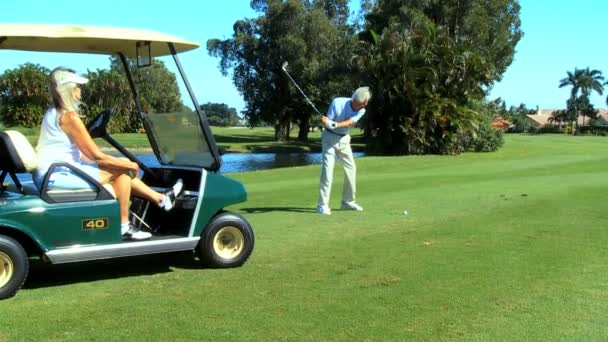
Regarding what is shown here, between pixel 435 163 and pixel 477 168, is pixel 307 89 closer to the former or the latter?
pixel 435 163

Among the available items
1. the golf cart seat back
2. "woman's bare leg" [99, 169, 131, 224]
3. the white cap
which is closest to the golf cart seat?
the golf cart seat back

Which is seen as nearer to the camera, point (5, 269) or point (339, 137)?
point (5, 269)

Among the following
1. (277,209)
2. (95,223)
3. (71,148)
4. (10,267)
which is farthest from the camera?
(277,209)

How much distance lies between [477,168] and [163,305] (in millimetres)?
15442

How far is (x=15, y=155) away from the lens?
5000 mm

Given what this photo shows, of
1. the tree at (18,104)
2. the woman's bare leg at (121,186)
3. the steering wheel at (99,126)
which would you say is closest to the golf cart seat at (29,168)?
the woman's bare leg at (121,186)

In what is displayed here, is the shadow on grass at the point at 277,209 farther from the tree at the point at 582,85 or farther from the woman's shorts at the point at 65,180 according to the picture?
the tree at the point at 582,85

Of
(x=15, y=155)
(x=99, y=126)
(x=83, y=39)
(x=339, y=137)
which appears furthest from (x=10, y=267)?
(x=339, y=137)

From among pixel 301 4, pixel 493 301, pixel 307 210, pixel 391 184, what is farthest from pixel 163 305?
pixel 301 4

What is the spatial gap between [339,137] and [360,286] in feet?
14.6

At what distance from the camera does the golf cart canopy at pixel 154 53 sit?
17.5 feet

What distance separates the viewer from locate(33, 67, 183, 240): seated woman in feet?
16.9

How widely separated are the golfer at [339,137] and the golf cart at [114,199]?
128 inches

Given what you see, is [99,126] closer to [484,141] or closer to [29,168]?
[29,168]
